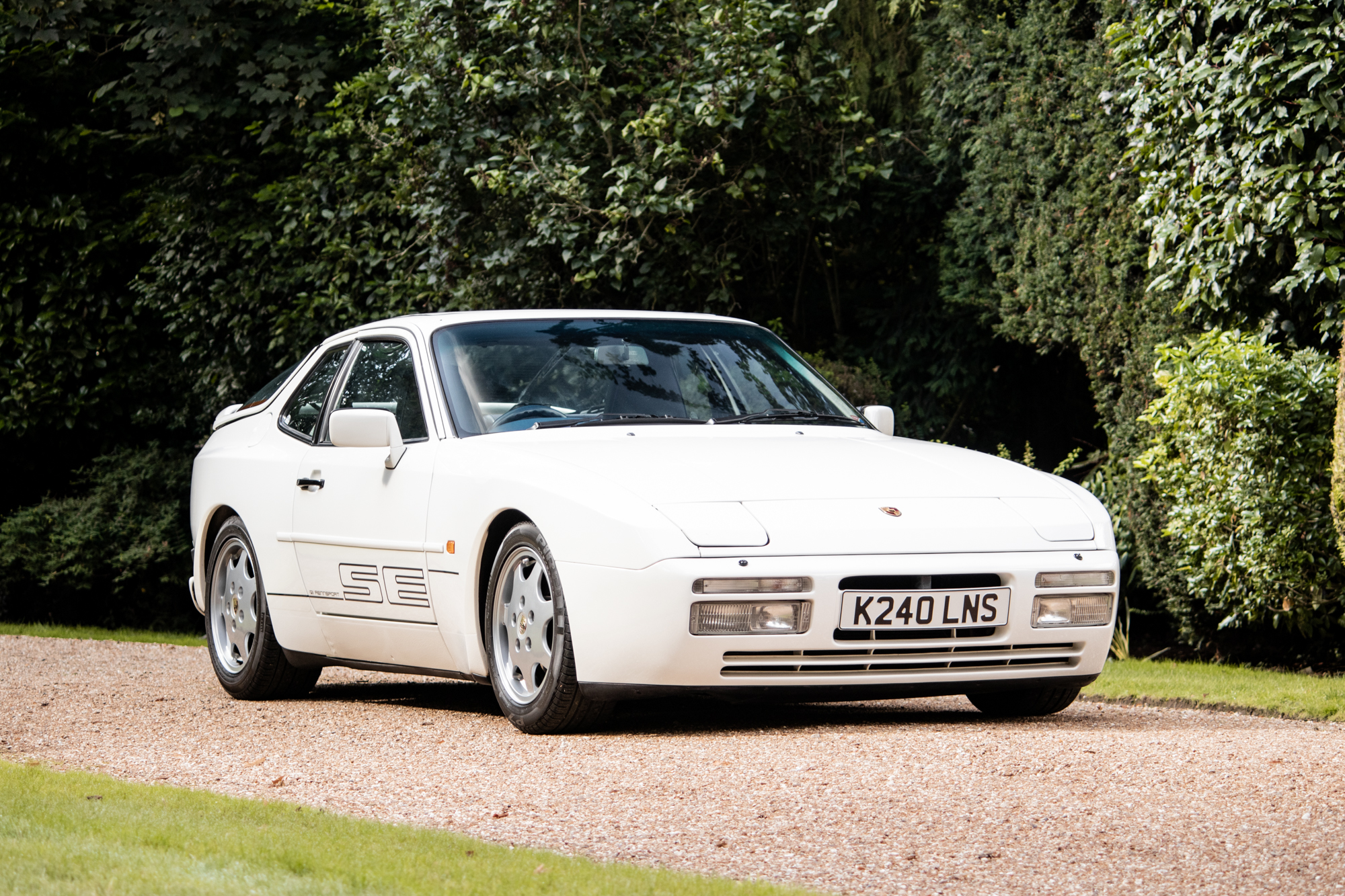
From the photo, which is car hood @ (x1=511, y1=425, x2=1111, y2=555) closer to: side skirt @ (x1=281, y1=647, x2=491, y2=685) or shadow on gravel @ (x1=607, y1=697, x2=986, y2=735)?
shadow on gravel @ (x1=607, y1=697, x2=986, y2=735)

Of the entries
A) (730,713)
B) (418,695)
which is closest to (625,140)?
(418,695)

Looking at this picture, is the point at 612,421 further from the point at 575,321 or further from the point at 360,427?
the point at 360,427

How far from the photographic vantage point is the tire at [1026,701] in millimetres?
6715

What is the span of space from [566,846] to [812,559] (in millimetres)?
1791

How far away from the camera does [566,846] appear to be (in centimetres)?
429

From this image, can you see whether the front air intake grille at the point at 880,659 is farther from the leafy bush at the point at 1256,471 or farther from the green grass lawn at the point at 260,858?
the leafy bush at the point at 1256,471

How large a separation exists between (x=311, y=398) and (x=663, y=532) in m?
3.03

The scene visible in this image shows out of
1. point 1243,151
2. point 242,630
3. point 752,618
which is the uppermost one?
point 1243,151

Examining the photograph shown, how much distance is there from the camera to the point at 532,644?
6.25 meters

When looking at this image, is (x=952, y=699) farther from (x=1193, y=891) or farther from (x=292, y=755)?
(x=1193, y=891)

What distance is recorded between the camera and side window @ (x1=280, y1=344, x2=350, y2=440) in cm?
809

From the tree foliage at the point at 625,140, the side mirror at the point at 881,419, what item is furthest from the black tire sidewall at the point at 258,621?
the tree foliage at the point at 625,140

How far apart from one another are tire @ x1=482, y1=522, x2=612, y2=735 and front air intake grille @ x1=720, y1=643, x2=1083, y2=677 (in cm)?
56

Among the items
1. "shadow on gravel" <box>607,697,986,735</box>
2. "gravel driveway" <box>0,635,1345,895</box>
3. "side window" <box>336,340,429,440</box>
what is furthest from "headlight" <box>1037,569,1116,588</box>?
"side window" <box>336,340,429,440</box>
